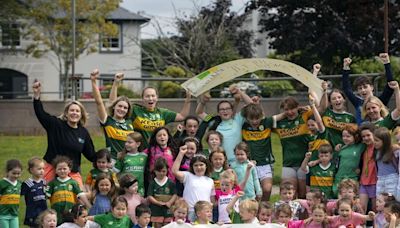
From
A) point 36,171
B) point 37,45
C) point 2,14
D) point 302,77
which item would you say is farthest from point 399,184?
point 37,45

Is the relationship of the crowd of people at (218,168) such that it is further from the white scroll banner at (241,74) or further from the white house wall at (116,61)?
the white house wall at (116,61)

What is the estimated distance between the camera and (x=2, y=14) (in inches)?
1344

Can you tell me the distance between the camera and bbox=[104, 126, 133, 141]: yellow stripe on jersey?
9.27 m

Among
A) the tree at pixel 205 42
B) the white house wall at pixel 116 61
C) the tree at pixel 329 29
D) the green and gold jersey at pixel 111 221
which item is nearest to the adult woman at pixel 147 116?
the green and gold jersey at pixel 111 221

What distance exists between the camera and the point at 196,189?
8773mm

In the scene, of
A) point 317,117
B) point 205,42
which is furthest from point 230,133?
point 205,42

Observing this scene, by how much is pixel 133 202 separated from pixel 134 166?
0.50m

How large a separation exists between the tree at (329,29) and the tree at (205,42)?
13.8 feet

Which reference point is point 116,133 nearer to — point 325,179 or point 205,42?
point 325,179

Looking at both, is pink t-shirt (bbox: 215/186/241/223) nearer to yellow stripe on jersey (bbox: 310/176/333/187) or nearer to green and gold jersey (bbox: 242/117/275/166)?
green and gold jersey (bbox: 242/117/275/166)

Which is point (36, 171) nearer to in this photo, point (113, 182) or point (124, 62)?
point (113, 182)

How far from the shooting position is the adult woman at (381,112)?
8845mm

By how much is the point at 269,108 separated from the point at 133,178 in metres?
16.6

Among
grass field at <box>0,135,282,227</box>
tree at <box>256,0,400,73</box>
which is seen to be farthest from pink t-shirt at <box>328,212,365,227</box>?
tree at <box>256,0,400,73</box>
